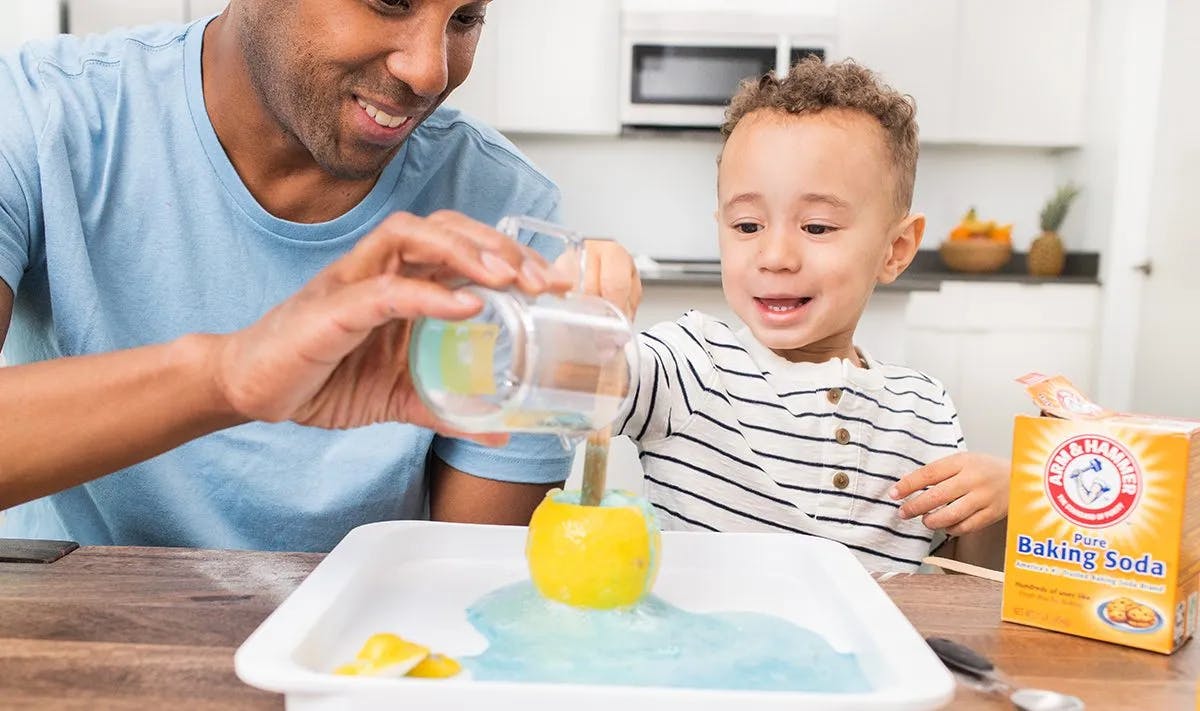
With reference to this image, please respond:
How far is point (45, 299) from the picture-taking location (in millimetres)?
1229

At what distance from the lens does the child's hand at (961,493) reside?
1128 mm

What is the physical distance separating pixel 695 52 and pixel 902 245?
245 cm

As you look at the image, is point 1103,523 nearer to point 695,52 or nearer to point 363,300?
point 363,300

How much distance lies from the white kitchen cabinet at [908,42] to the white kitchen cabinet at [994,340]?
2.42ft

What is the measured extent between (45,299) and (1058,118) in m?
3.83

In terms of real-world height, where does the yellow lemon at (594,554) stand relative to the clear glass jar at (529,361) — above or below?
below

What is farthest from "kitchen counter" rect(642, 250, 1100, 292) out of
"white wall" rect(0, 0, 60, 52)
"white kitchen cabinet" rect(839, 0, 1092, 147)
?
"white wall" rect(0, 0, 60, 52)

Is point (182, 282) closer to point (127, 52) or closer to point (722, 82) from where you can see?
point (127, 52)

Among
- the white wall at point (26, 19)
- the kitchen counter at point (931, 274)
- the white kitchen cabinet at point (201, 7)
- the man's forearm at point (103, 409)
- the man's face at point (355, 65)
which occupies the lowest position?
the man's forearm at point (103, 409)

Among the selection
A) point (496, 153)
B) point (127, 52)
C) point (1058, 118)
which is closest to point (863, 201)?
point (496, 153)

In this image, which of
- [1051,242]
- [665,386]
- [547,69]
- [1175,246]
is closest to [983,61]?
[1051,242]

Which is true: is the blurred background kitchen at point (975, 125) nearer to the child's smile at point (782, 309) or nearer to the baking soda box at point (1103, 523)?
the child's smile at point (782, 309)

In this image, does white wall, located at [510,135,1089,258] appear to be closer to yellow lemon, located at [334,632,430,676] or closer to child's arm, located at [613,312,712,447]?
child's arm, located at [613,312,712,447]

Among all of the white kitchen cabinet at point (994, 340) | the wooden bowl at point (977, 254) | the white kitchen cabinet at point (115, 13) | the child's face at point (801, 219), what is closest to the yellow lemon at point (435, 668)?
the child's face at point (801, 219)
